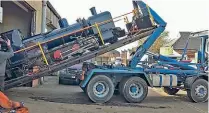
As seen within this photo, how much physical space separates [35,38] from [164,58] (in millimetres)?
5057

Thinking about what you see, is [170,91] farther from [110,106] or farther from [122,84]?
[110,106]

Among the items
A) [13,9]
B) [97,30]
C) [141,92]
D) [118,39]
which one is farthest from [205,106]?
[13,9]

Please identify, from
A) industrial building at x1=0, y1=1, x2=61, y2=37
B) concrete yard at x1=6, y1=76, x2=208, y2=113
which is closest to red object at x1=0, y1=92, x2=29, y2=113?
concrete yard at x1=6, y1=76, x2=208, y2=113

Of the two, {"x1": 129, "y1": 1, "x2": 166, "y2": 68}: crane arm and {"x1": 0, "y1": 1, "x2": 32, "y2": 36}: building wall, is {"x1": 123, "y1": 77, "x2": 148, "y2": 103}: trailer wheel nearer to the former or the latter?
{"x1": 129, "y1": 1, "x2": 166, "y2": 68}: crane arm

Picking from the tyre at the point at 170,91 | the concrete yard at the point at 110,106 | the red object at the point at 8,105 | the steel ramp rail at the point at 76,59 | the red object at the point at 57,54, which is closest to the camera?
the red object at the point at 8,105

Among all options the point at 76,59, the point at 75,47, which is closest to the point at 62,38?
the point at 75,47

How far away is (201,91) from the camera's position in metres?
12.1

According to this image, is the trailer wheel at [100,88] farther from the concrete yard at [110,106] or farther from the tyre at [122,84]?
the tyre at [122,84]

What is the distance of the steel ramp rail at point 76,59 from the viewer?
10883 millimetres

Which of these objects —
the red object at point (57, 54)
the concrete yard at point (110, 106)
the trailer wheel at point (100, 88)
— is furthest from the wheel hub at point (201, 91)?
the red object at point (57, 54)

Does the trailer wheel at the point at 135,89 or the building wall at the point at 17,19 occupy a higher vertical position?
the building wall at the point at 17,19

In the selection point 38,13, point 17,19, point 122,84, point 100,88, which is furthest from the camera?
point 17,19

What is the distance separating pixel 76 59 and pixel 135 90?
7.80 feet

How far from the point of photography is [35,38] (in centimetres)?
1121
